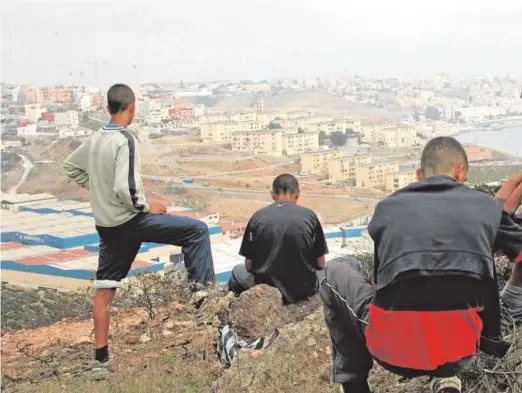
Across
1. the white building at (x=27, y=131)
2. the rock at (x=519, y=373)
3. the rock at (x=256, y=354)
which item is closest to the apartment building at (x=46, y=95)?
the white building at (x=27, y=131)

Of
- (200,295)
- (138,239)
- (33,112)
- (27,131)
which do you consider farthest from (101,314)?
(33,112)

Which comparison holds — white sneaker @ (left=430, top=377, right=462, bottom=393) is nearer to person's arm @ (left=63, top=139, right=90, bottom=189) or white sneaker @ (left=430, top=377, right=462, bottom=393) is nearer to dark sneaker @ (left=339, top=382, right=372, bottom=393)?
dark sneaker @ (left=339, top=382, right=372, bottom=393)

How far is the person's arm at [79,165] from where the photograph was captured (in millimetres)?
3119

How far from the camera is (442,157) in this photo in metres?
1.97

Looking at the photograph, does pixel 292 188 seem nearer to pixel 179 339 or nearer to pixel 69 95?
pixel 179 339

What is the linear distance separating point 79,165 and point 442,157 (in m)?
1.78

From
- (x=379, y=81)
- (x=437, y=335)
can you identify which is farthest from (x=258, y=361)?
(x=379, y=81)

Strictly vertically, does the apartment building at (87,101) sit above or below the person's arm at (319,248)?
below

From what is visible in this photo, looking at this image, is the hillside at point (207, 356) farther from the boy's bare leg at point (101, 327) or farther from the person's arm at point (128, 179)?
the person's arm at point (128, 179)

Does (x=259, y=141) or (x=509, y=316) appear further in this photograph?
(x=259, y=141)

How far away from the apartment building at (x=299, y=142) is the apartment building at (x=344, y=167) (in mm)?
9236

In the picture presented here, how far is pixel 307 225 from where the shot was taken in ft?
11.2

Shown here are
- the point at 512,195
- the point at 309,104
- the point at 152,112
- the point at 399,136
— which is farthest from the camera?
the point at 309,104

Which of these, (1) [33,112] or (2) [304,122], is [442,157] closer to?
(1) [33,112]
